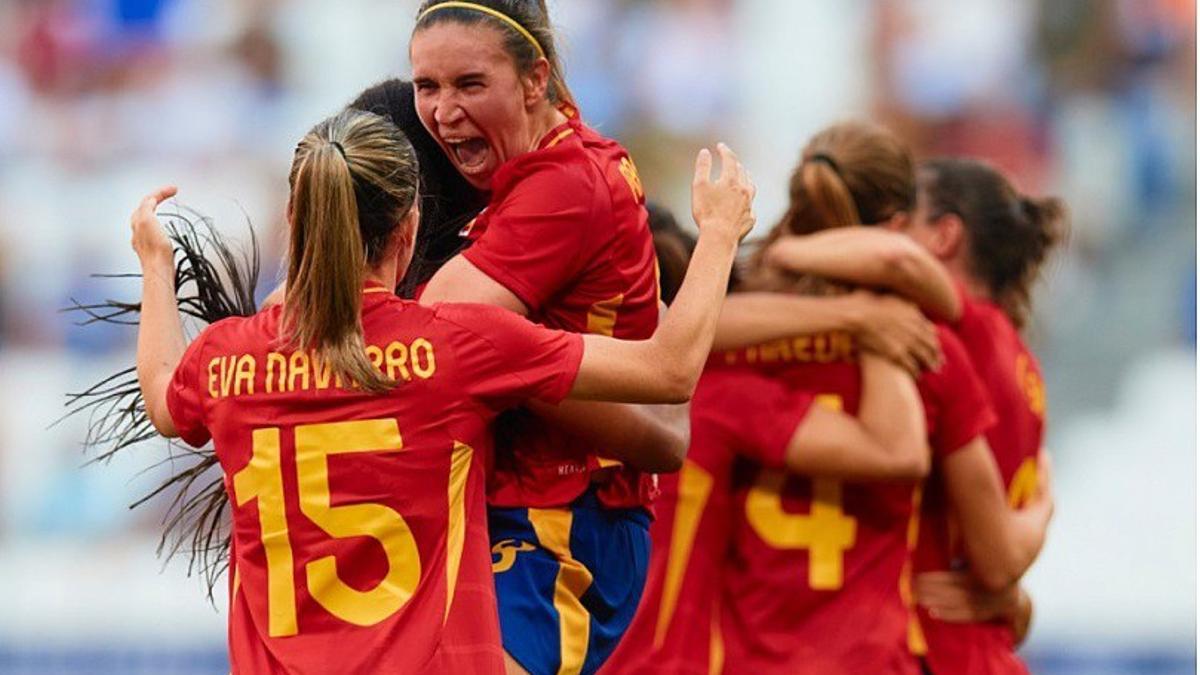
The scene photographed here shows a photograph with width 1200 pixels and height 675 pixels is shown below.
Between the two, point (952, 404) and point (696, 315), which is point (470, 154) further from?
point (952, 404)

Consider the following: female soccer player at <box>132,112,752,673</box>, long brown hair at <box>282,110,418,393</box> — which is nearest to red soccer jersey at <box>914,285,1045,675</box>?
female soccer player at <box>132,112,752,673</box>

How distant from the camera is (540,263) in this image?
363 centimetres

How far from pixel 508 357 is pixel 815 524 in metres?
1.67

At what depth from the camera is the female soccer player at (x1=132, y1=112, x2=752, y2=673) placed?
3.36m

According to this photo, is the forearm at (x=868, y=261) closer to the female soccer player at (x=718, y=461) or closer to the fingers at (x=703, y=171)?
the female soccer player at (x=718, y=461)

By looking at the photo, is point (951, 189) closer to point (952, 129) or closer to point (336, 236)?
point (336, 236)

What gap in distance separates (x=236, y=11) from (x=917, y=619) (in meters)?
7.09

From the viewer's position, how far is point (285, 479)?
3.39 m

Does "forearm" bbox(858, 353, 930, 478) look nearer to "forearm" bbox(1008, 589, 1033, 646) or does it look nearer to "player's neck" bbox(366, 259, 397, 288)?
"forearm" bbox(1008, 589, 1033, 646)

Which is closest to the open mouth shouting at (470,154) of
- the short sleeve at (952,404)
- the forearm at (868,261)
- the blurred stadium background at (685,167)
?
the forearm at (868,261)

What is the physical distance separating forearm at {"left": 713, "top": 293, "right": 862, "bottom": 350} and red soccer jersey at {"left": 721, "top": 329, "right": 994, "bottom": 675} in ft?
0.25

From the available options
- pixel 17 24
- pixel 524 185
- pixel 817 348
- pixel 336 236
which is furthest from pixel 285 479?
pixel 17 24

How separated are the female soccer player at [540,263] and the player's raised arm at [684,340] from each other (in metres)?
0.22

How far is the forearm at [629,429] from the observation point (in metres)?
3.70
